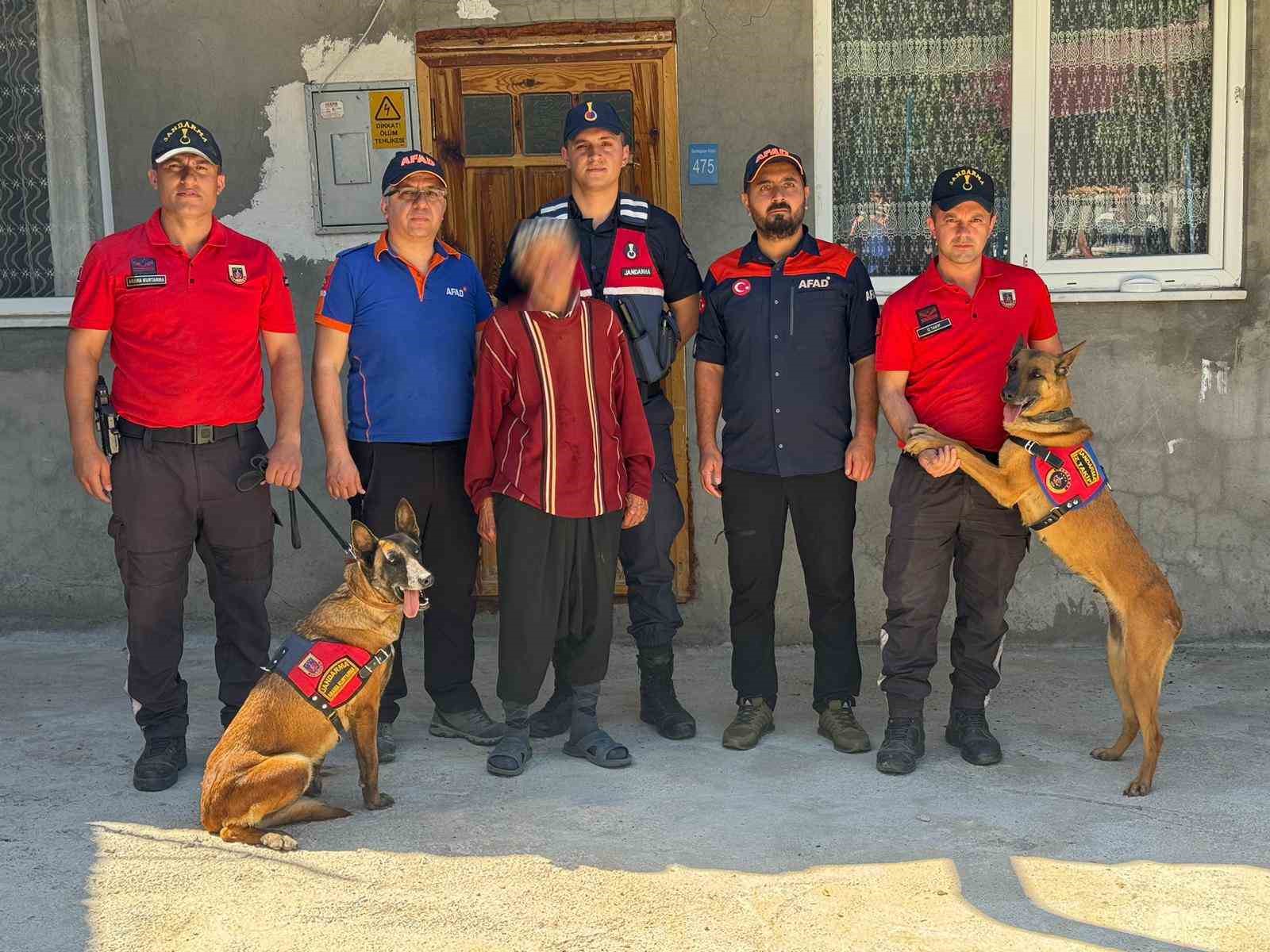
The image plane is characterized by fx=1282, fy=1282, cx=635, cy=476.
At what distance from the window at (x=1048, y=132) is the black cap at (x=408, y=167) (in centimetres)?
209

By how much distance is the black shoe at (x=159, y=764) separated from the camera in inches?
171

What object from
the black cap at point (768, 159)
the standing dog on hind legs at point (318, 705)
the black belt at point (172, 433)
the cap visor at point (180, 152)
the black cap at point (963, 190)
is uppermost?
the cap visor at point (180, 152)

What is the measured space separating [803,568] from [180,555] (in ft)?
7.28

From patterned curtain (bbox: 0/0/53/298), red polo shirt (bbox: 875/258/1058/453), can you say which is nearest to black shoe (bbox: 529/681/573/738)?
red polo shirt (bbox: 875/258/1058/453)

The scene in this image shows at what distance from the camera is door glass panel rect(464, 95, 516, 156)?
19.4 ft

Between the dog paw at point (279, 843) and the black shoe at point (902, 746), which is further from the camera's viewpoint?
the black shoe at point (902, 746)

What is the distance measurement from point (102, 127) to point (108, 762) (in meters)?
3.24

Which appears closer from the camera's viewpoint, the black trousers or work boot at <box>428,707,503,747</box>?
the black trousers

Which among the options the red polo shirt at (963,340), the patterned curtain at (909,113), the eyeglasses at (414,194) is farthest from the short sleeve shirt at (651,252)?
the patterned curtain at (909,113)

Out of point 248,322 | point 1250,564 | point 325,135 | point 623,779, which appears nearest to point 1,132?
point 325,135

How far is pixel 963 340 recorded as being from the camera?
173 inches

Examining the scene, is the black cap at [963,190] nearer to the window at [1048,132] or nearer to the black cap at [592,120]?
the black cap at [592,120]

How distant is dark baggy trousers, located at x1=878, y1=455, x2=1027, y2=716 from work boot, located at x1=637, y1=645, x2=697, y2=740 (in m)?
0.79

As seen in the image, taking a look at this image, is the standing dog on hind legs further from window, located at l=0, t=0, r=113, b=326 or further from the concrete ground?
window, located at l=0, t=0, r=113, b=326
